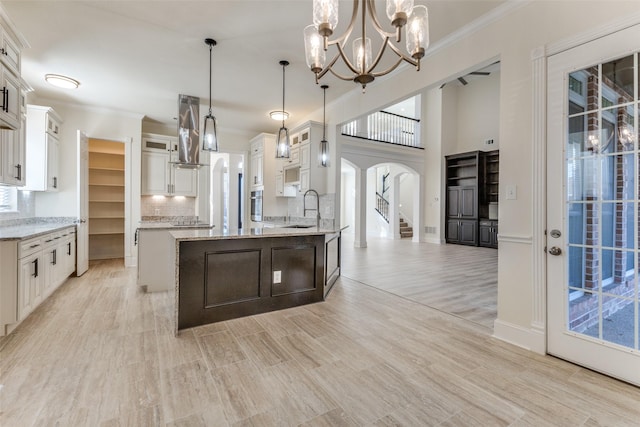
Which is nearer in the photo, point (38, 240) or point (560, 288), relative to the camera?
point (560, 288)

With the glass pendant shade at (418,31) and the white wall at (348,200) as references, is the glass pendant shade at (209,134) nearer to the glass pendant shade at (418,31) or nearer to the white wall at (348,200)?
the glass pendant shade at (418,31)

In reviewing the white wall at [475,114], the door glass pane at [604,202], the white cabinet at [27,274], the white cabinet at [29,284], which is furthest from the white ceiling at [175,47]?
the white wall at [475,114]

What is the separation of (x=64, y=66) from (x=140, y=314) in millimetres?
3482

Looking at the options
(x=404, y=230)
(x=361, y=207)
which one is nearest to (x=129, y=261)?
(x=361, y=207)

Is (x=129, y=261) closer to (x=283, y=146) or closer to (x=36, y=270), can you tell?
(x=36, y=270)

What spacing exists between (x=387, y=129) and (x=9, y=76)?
348 inches

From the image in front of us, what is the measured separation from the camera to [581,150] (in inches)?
84.7

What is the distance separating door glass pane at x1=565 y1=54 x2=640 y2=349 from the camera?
76.0 inches

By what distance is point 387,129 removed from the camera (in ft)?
31.8

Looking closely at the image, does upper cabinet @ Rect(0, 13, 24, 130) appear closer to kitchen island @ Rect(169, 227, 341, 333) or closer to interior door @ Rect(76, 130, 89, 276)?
kitchen island @ Rect(169, 227, 341, 333)

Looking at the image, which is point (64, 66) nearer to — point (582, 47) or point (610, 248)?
point (582, 47)

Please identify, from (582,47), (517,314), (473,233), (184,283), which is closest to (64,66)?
(184,283)

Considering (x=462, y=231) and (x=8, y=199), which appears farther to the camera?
(x=462, y=231)

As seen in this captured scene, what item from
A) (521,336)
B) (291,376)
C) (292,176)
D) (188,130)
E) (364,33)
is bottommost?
(291,376)
